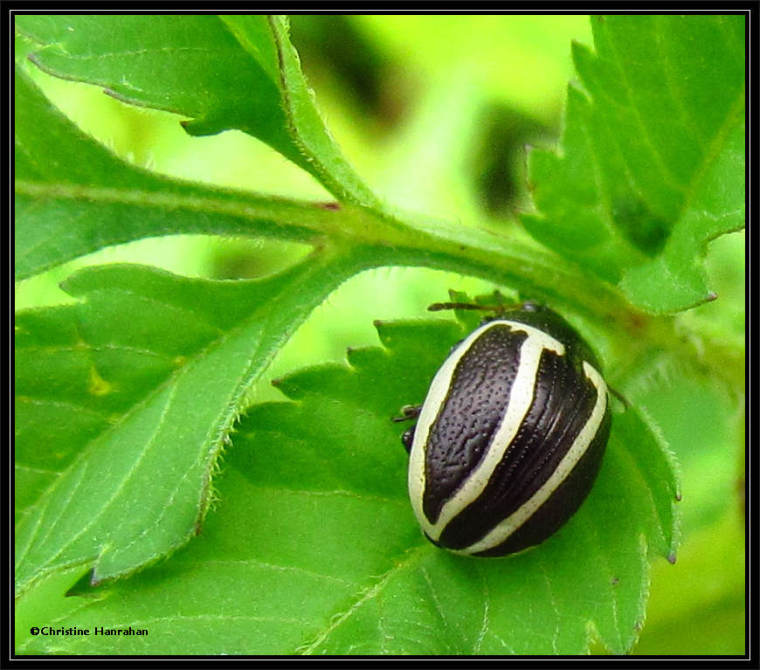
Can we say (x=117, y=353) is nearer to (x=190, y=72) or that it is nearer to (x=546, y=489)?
(x=190, y=72)

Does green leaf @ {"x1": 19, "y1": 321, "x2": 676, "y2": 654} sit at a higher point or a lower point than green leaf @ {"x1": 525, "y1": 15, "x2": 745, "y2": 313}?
lower

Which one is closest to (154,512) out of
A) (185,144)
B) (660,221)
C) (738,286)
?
(660,221)

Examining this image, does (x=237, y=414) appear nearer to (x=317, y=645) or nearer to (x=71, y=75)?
(x=317, y=645)

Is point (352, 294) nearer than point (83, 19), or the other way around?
point (83, 19)

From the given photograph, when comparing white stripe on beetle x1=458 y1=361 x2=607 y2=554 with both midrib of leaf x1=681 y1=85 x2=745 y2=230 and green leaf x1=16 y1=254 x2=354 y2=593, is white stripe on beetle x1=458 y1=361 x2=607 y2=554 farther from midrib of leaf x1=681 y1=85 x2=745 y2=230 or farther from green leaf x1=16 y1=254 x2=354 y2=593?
green leaf x1=16 y1=254 x2=354 y2=593

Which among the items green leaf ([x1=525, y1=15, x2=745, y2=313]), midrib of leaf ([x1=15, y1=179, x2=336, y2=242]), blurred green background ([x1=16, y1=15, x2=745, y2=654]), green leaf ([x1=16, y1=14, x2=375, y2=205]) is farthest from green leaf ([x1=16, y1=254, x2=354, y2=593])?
blurred green background ([x1=16, y1=15, x2=745, y2=654])

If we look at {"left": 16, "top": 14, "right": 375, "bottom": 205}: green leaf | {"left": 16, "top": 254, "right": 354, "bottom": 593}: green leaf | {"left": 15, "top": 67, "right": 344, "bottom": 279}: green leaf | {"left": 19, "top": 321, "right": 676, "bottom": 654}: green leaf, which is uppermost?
{"left": 16, "top": 14, "right": 375, "bottom": 205}: green leaf

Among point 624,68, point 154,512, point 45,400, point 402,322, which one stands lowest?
point 154,512
